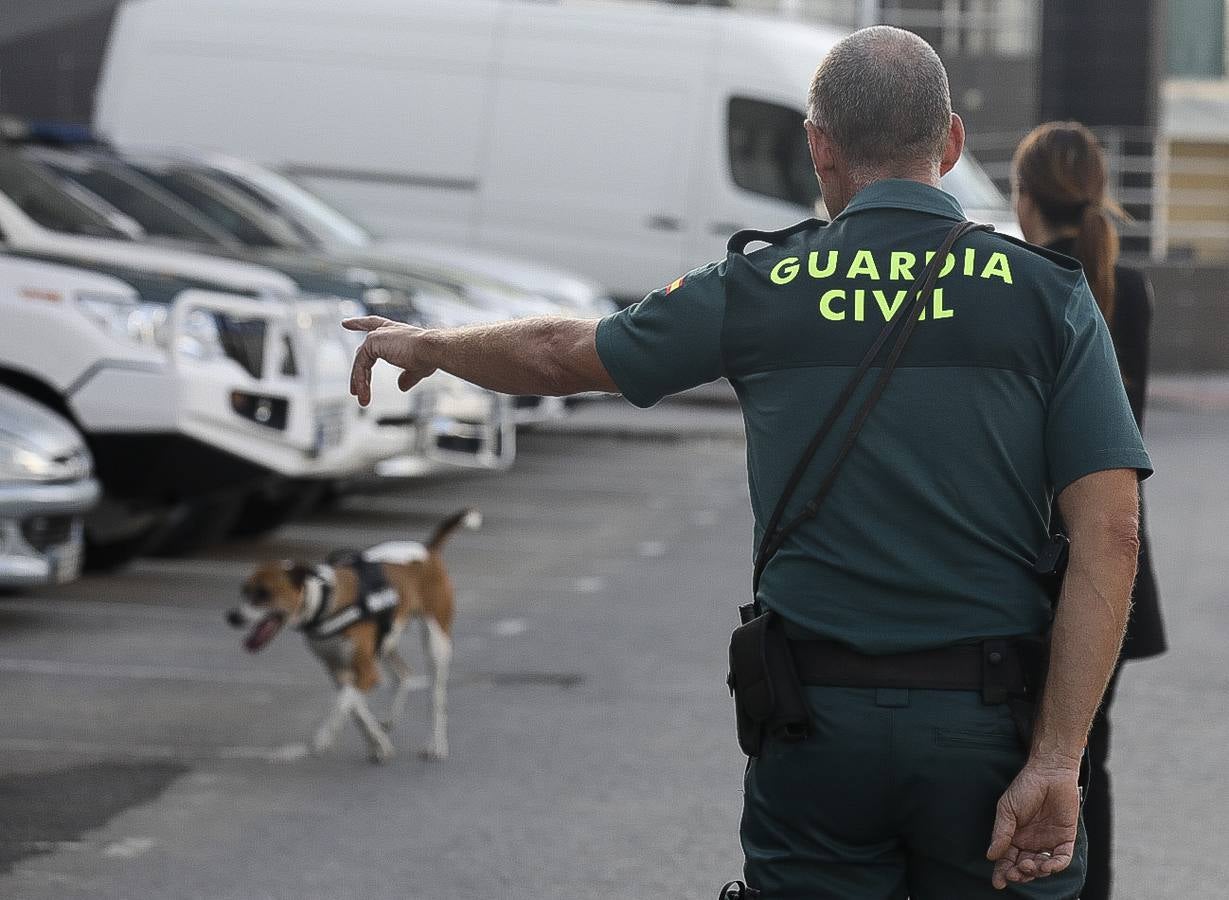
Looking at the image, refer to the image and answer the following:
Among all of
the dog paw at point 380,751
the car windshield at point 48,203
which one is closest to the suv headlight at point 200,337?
the car windshield at point 48,203

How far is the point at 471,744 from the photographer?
279 inches

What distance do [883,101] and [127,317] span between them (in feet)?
23.4

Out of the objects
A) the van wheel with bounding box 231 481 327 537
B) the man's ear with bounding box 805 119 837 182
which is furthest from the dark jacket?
the van wheel with bounding box 231 481 327 537

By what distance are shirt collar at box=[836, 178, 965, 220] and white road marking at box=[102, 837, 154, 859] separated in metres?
3.45

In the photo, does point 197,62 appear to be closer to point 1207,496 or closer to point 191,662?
point 1207,496

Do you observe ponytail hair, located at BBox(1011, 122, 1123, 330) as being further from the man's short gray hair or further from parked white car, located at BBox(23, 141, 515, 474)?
parked white car, located at BBox(23, 141, 515, 474)

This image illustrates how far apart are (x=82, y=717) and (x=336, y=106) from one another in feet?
35.4

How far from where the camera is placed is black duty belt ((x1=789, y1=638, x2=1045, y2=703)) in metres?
2.84

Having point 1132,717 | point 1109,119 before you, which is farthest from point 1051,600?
point 1109,119

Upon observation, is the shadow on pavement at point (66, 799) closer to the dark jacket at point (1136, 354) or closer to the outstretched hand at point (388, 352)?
the outstretched hand at point (388, 352)

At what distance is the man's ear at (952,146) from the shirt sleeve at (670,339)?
0.36 m

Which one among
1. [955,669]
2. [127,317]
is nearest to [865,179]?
[955,669]

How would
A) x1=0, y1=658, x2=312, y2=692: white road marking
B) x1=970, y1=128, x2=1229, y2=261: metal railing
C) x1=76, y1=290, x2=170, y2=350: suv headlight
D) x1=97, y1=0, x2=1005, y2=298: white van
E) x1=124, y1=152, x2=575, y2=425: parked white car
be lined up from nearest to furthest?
x1=0, y1=658, x2=312, y2=692: white road marking < x1=76, y1=290, x2=170, y2=350: suv headlight < x1=124, y1=152, x2=575, y2=425: parked white car < x1=97, y1=0, x2=1005, y2=298: white van < x1=970, y1=128, x2=1229, y2=261: metal railing

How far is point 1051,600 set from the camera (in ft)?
9.57
